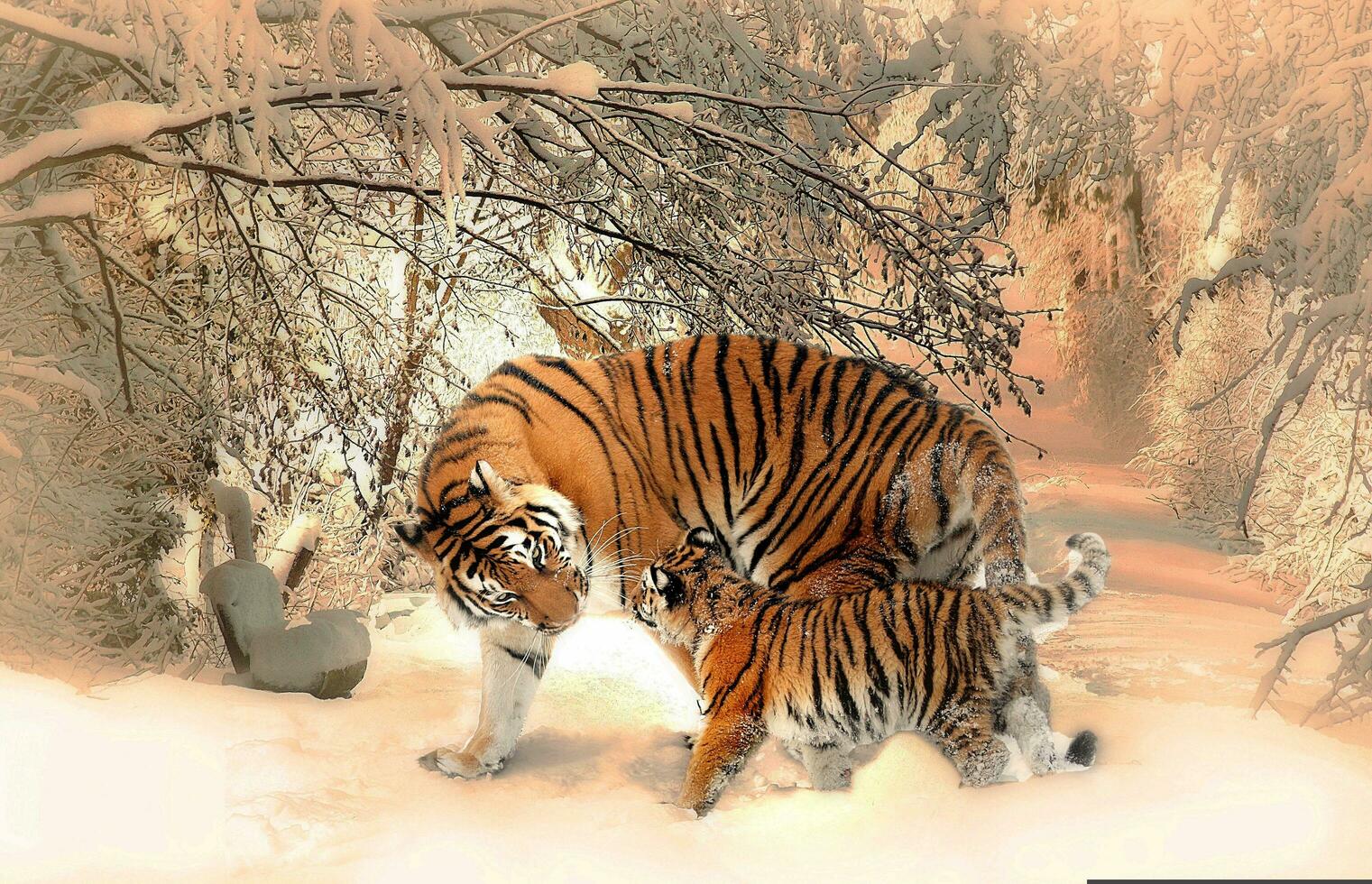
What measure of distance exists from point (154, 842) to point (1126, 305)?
10.1 metres

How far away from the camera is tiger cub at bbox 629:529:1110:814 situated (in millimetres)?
3408

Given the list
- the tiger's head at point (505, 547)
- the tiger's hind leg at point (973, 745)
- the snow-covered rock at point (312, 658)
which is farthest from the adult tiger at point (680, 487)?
the snow-covered rock at point (312, 658)

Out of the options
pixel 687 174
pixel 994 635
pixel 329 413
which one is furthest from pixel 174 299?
pixel 994 635

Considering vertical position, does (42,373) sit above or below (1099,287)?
above

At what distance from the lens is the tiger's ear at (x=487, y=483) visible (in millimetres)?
3557

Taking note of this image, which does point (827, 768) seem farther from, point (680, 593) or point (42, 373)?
point (42, 373)

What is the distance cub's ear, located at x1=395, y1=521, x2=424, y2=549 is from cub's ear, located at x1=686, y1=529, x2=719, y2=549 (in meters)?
0.84

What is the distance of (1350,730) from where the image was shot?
3664 millimetres

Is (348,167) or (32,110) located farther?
(348,167)

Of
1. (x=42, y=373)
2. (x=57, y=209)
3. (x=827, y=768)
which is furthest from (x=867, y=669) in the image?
(x=57, y=209)

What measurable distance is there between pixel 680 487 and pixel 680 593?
509 millimetres

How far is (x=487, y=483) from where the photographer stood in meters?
3.56

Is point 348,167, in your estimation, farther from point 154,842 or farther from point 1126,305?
point 1126,305

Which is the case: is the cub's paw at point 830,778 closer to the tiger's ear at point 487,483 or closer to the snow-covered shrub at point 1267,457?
the tiger's ear at point 487,483
